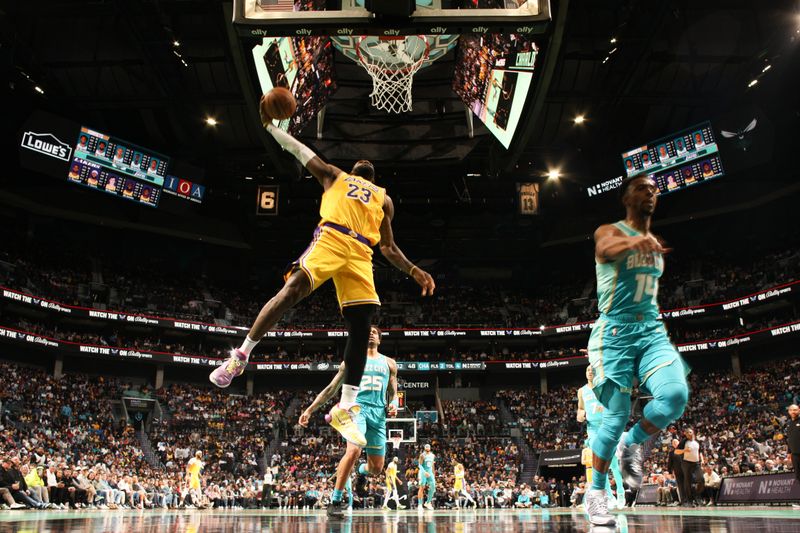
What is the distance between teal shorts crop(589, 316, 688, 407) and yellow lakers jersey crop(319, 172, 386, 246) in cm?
197

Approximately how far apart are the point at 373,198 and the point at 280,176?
101 feet

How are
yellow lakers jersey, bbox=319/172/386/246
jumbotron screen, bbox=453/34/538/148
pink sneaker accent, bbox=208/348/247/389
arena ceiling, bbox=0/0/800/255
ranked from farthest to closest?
arena ceiling, bbox=0/0/800/255 < jumbotron screen, bbox=453/34/538/148 < yellow lakers jersey, bbox=319/172/386/246 < pink sneaker accent, bbox=208/348/247/389

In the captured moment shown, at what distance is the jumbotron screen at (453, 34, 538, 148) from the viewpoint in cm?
1600

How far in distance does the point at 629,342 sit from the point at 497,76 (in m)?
14.1

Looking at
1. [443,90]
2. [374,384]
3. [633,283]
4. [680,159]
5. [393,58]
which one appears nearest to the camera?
[633,283]

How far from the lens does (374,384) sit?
321 inches

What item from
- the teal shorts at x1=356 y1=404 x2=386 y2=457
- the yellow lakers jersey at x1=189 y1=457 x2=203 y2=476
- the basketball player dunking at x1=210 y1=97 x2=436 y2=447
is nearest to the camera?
the basketball player dunking at x1=210 y1=97 x2=436 y2=447

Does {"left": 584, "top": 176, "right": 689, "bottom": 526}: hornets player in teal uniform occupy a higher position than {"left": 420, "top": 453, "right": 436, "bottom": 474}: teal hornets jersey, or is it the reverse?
{"left": 584, "top": 176, "right": 689, "bottom": 526}: hornets player in teal uniform

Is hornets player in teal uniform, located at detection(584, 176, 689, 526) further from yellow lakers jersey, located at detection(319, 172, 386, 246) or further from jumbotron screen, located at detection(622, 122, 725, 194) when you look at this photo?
jumbotron screen, located at detection(622, 122, 725, 194)

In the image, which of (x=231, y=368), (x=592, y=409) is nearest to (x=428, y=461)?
(x=592, y=409)

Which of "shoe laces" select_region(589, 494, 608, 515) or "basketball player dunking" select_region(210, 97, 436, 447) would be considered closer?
"shoe laces" select_region(589, 494, 608, 515)

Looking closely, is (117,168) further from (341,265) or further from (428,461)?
(341,265)

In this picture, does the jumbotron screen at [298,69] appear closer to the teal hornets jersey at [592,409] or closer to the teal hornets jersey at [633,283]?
the teal hornets jersey at [592,409]

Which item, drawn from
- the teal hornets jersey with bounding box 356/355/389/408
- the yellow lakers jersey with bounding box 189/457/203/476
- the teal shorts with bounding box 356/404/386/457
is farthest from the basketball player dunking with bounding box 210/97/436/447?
the yellow lakers jersey with bounding box 189/457/203/476
